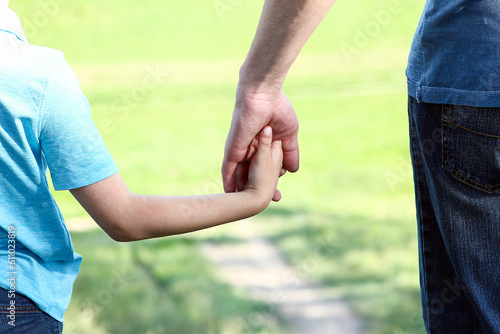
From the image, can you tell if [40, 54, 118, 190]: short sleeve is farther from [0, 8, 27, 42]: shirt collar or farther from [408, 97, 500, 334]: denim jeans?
[408, 97, 500, 334]: denim jeans

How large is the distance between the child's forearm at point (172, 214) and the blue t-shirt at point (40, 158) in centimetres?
14

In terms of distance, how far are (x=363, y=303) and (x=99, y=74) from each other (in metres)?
12.6

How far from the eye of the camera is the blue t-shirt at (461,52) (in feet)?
4.84

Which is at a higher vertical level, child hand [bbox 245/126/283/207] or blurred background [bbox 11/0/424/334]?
child hand [bbox 245/126/283/207]

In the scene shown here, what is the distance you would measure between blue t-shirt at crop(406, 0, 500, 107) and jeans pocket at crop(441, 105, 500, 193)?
0.03 meters

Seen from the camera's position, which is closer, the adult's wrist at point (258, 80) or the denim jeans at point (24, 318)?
the denim jeans at point (24, 318)

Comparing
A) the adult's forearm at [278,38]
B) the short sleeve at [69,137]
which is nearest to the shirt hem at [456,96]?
the adult's forearm at [278,38]

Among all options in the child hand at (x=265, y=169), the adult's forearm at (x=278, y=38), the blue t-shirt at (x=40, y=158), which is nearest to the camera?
the blue t-shirt at (x=40, y=158)

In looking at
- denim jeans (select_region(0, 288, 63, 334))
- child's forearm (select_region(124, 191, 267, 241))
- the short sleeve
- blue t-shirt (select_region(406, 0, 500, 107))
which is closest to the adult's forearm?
blue t-shirt (select_region(406, 0, 500, 107))

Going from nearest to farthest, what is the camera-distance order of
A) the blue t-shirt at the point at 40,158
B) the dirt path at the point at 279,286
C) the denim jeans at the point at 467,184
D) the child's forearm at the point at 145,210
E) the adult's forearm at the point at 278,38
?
the blue t-shirt at the point at 40,158, the child's forearm at the point at 145,210, the denim jeans at the point at 467,184, the adult's forearm at the point at 278,38, the dirt path at the point at 279,286

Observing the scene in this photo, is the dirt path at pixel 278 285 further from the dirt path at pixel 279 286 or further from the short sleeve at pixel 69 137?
the short sleeve at pixel 69 137

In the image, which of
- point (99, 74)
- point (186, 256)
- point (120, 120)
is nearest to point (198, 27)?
point (99, 74)

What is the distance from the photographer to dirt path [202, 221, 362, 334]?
299 centimetres

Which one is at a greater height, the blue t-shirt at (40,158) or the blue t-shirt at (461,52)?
the blue t-shirt at (461,52)
